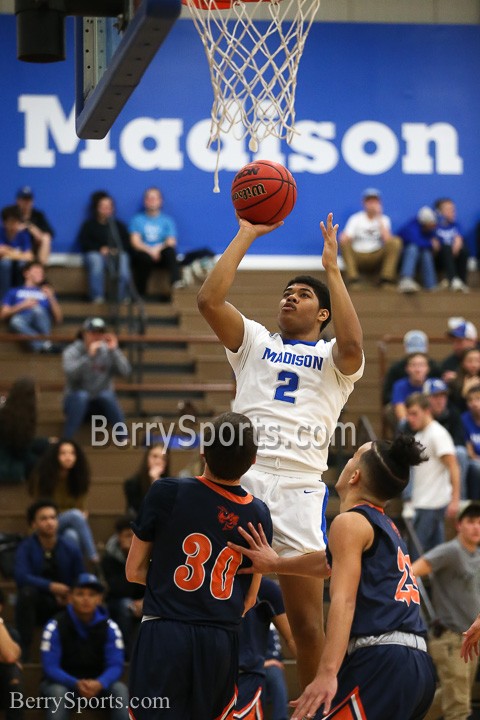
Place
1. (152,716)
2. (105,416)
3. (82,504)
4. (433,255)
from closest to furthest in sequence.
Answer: (152,716), (82,504), (105,416), (433,255)

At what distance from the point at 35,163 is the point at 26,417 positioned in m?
6.37

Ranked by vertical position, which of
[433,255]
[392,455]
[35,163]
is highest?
[35,163]

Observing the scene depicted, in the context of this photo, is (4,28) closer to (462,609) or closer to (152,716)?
(462,609)

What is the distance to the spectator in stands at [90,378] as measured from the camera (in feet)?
41.5

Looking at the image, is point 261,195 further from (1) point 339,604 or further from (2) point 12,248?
(2) point 12,248

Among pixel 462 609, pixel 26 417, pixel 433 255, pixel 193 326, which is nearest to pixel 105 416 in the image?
pixel 26 417

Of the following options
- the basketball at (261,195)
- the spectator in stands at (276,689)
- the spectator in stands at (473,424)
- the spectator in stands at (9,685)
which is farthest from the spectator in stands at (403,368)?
the basketball at (261,195)

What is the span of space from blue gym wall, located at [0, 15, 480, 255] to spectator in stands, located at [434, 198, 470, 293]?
726mm

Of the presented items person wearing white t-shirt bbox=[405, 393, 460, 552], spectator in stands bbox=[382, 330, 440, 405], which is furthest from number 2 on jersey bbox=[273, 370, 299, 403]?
spectator in stands bbox=[382, 330, 440, 405]

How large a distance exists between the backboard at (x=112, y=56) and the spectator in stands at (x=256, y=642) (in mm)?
2596

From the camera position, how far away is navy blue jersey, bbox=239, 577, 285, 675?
253 inches

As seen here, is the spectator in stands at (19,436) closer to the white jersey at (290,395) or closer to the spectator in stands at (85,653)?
the spectator in stands at (85,653)

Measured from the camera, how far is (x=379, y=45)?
17.9 m

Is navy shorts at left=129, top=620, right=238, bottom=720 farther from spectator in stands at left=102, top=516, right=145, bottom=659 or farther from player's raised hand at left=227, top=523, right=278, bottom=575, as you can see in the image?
spectator in stands at left=102, top=516, right=145, bottom=659
